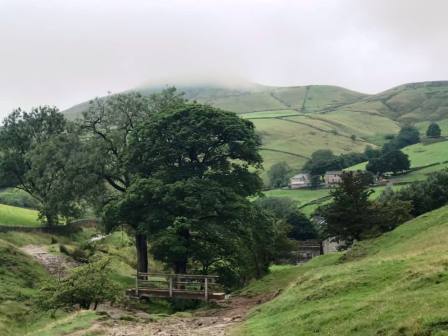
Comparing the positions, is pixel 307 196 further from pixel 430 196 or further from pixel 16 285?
pixel 16 285

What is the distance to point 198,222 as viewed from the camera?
39562 mm

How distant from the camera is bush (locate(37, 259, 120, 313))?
103ft

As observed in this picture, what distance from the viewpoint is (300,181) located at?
16100 cm

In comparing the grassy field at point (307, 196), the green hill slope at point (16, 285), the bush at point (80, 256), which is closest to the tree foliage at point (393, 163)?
the grassy field at point (307, 196)

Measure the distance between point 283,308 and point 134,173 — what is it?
25.6m

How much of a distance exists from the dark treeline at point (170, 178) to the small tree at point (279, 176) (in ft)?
378

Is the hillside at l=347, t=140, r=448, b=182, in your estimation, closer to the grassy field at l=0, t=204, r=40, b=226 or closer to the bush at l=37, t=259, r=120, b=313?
the grassy field at l=0, t=204, r=40, b=226

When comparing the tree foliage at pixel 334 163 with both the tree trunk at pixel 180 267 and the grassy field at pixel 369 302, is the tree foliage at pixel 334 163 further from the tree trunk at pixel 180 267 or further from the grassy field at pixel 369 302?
the grassy field at pixel 369 302

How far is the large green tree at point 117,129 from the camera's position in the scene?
48.2 m

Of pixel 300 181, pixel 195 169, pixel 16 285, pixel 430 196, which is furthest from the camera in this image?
pixel 300 181

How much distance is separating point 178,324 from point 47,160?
97.7 feet

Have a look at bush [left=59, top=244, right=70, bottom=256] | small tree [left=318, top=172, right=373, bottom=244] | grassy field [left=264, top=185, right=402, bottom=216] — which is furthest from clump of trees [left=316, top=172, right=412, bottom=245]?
grassy field [left=264, top=185, right=402, bottom=216]

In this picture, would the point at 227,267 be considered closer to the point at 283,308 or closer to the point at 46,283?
the point at 46,283

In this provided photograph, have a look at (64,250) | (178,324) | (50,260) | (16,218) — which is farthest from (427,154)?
(178,324)
